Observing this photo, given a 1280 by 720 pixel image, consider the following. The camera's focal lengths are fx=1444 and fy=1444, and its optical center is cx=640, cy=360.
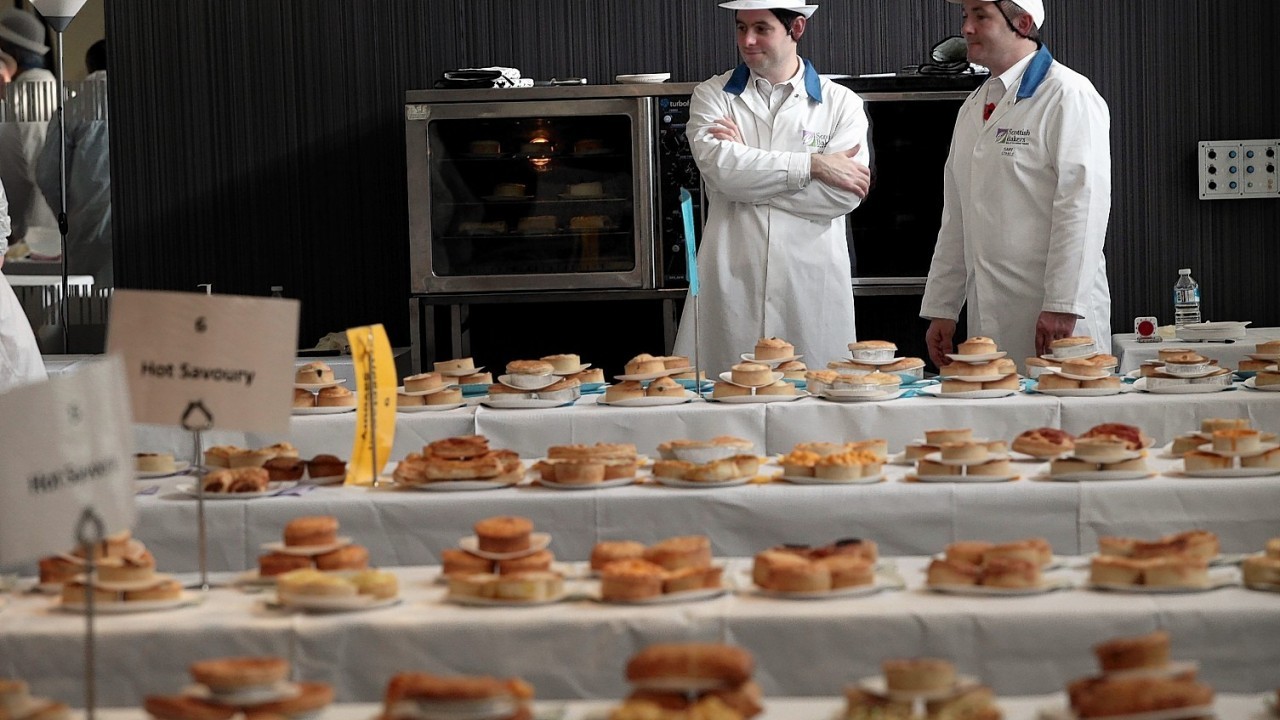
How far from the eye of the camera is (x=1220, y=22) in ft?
18.4

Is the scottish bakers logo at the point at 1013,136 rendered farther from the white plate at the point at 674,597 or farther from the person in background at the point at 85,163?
the person in background at the point at 85,163

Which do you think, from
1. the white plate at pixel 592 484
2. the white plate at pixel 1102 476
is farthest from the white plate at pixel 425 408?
the white plate at pixel 1102 476

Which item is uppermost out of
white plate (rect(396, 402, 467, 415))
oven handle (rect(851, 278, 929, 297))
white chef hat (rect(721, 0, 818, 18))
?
white chef hat (rect(721, 0, 818, 18))

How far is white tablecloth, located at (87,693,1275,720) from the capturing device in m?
1.55

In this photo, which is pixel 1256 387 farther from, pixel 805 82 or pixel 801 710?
pixel 801 710

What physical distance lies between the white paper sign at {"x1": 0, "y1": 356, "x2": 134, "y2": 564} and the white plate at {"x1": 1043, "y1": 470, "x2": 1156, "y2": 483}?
5.38 feet

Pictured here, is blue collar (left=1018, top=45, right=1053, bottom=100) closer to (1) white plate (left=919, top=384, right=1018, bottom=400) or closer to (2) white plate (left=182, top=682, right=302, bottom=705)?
(1) white plate (left=919, top=384, right=1018, bottom=400)

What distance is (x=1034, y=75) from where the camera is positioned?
14.0ft

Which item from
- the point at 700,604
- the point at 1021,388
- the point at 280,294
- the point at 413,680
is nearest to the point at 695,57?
the point at 280,294

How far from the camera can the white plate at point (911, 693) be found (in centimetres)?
147

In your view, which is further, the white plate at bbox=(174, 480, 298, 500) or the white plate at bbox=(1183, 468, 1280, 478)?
the white plate at bbox=(174, 480, 298, 500)

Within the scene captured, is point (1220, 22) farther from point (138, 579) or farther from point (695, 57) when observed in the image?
point (138, 579)

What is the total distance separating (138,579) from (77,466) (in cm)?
39

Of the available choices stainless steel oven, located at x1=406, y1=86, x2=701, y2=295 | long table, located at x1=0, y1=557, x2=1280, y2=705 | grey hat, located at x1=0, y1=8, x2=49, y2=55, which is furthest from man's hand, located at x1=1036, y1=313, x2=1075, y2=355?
grey hat, located at x1=0, y1=8, x2=49, y2=55
